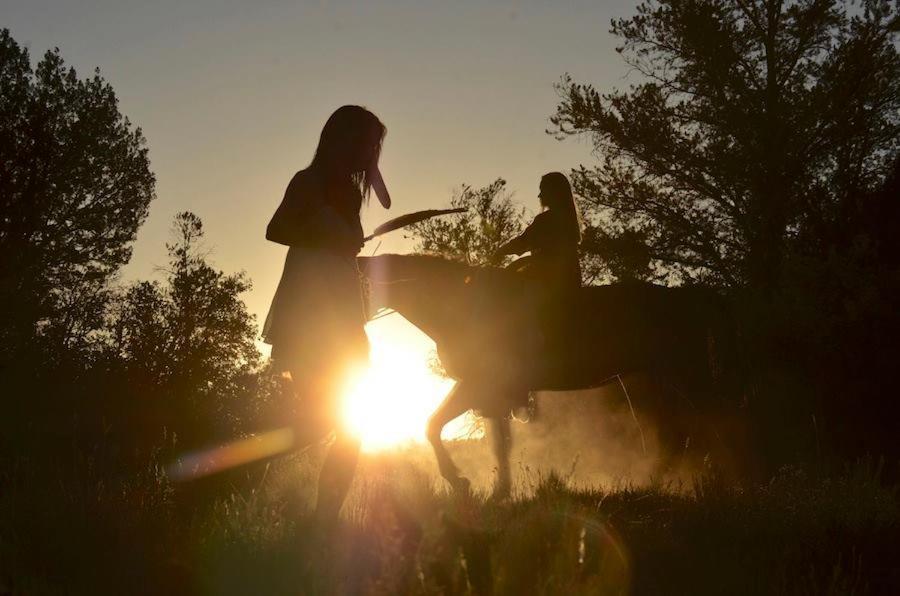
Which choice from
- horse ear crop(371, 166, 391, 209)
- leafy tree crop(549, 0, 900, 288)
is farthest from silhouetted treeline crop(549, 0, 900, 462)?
horse ear crop(371, 166, 391, 209)

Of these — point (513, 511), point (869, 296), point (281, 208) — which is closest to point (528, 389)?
point (513, 511)

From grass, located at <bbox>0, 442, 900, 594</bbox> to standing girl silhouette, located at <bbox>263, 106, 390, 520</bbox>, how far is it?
0.53m

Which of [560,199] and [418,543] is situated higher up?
[560,199]

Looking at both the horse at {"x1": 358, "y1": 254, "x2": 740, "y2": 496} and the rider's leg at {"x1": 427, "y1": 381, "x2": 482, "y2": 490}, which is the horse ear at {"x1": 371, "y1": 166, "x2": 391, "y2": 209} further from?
the rider's leg at {"x1": 427, "y1": 381, "x2": 482, "y2": 490}

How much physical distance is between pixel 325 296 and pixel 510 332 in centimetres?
427

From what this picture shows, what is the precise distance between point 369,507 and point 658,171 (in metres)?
12.9

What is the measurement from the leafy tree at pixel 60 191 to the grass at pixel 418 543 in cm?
1536

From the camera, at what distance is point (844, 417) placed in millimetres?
11219

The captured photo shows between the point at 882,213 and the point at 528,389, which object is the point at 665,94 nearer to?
the point at 882,213

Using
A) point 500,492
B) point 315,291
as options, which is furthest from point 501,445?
point 315,291

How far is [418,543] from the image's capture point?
4328mm

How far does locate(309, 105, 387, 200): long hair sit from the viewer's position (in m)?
4.55

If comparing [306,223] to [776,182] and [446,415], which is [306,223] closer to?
[446,415]

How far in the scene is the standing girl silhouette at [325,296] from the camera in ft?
14.1
